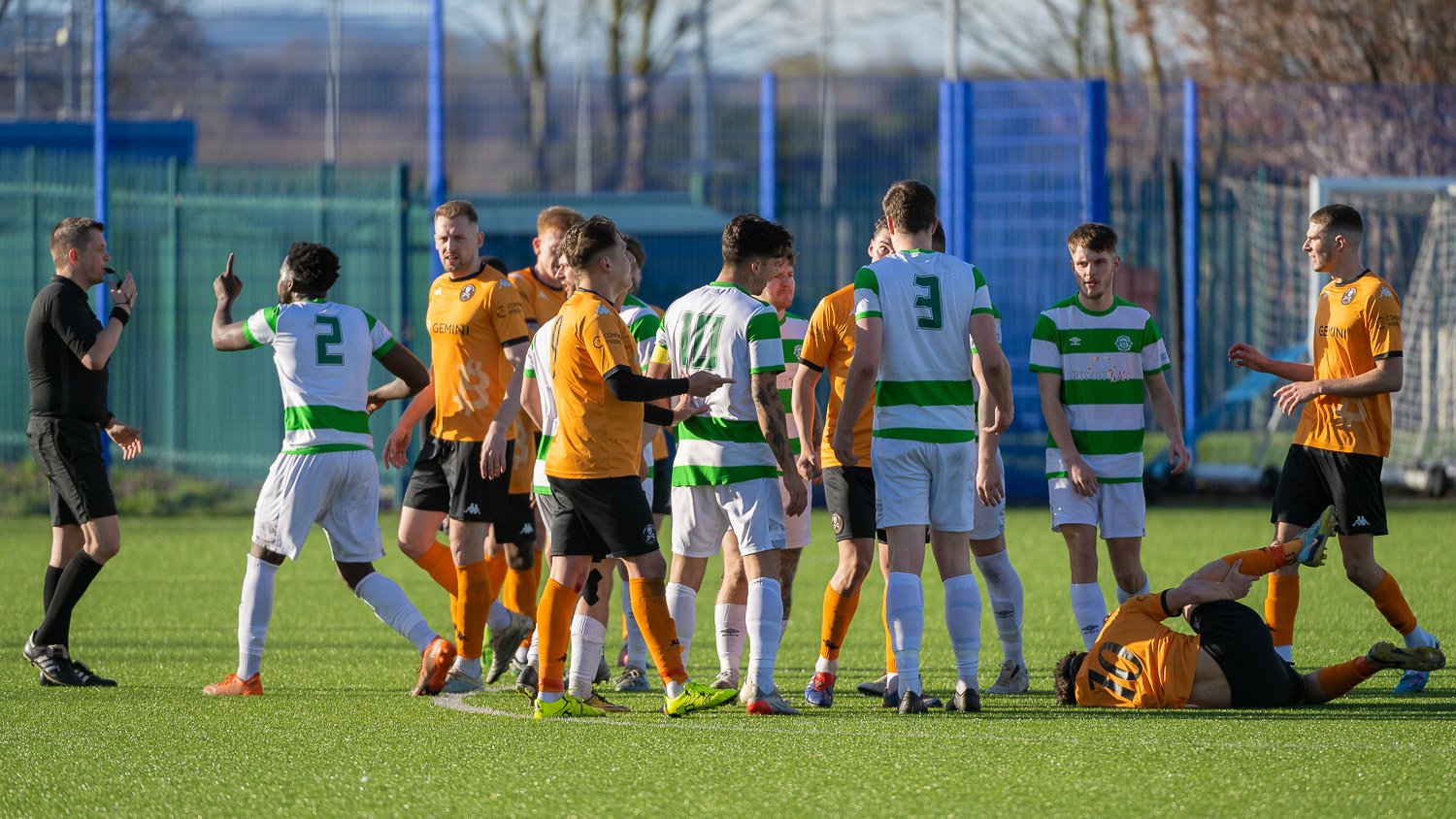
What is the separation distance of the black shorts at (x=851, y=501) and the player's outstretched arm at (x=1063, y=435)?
0.86 metres

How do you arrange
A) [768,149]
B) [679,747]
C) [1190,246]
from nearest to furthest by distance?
[679,747]
[768,149]
[1190,246]

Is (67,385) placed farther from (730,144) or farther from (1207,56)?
(1207,56)

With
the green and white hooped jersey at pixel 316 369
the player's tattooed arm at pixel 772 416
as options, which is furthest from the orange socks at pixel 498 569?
the player's tattooed arm at pixel 772 416

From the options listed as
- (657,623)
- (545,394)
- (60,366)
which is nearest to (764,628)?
(657,623)

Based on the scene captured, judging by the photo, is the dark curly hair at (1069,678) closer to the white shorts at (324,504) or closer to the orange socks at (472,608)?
the orange socks at (472,608)

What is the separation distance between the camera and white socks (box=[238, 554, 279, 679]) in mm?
6992

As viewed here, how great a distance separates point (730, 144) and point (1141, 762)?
13.0 metres

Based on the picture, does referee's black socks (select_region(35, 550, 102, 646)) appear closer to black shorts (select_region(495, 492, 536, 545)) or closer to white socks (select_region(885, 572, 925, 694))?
black shorts (select_region(495, 492, 536, 545))

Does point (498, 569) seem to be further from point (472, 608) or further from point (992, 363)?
point (992, 363)

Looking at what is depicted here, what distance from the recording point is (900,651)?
6.51 m

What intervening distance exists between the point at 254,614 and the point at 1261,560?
166 inches

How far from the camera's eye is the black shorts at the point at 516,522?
756cm

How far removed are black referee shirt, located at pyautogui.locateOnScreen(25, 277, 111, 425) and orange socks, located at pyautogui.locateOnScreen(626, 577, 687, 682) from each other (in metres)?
3.05

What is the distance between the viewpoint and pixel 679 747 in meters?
5.82
